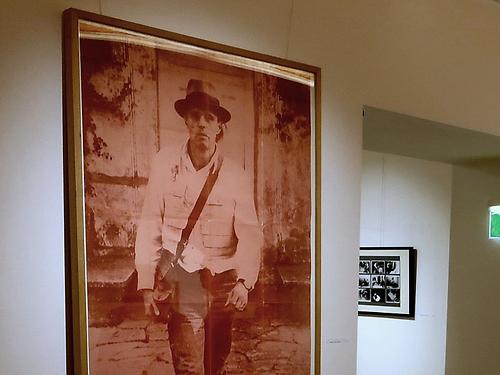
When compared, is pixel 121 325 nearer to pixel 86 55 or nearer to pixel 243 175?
pixel 243 175

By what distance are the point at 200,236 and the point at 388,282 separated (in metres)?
2.58

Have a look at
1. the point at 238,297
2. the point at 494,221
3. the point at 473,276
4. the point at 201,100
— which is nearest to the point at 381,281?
the point at 473,276

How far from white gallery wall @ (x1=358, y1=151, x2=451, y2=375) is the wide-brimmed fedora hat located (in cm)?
238

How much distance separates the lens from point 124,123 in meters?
1.37

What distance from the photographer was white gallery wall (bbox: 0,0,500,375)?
1218 mm

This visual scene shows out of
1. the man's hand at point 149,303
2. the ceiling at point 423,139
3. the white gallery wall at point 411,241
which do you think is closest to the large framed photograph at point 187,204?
the man's hand at point 149,303

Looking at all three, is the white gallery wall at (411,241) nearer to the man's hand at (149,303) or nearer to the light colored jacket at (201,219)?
the light colored jacket at (201,219)

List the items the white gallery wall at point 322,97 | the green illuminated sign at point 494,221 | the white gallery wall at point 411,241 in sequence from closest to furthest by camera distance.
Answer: the white gallery wall at point 322,97 → the green illuminated sign at point 494,221 → the white gallery wall at point 411,241

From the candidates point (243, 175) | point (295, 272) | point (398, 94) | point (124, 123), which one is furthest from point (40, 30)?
point (398, 94)

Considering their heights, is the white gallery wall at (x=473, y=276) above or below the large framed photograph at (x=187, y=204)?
below

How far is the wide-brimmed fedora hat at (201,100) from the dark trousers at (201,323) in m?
0.43

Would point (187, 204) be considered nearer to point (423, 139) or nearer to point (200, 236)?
point (200, 236)

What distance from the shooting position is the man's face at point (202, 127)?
1.49 metres

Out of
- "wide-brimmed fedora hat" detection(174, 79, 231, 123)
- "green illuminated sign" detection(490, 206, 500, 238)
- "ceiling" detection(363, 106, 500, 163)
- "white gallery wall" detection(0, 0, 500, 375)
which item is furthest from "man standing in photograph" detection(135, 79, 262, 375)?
"green illuminated sign" detection(490, 206, 500, 238)
